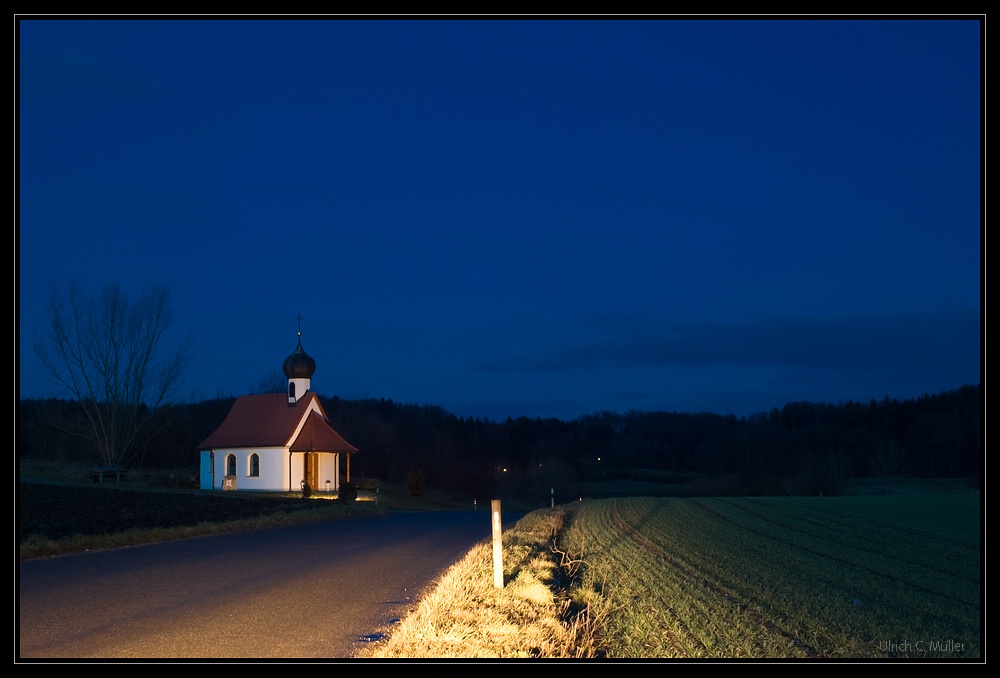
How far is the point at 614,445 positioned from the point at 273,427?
92.8m

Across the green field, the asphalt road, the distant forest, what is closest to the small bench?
the distant forest

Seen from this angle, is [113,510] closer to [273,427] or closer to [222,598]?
[222,598]

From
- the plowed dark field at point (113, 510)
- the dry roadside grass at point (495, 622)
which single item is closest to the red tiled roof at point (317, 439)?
the plowed dark field at point (113, 510)

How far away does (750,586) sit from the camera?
37.8ft

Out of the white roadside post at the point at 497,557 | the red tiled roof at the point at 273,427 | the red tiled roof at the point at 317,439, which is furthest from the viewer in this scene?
the red tiled roof at the point at 273,427

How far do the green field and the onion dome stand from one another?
104 ft

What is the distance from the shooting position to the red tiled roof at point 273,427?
161 ft

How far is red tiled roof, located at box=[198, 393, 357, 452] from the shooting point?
49.2 meters

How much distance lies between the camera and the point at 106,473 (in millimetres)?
52781

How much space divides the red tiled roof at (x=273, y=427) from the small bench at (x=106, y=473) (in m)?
5.17

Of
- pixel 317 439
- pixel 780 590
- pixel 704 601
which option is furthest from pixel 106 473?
pixel 704 601

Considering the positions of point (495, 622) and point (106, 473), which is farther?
point (106, 473)

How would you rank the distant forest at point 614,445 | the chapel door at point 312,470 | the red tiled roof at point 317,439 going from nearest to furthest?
the red tiled roof at point 317,439 < the chapel door at point 312,470 < the distant forest at point 614,445

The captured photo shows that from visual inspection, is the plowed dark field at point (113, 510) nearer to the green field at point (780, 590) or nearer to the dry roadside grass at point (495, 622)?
the dry roadside grass at point (495, 622)
